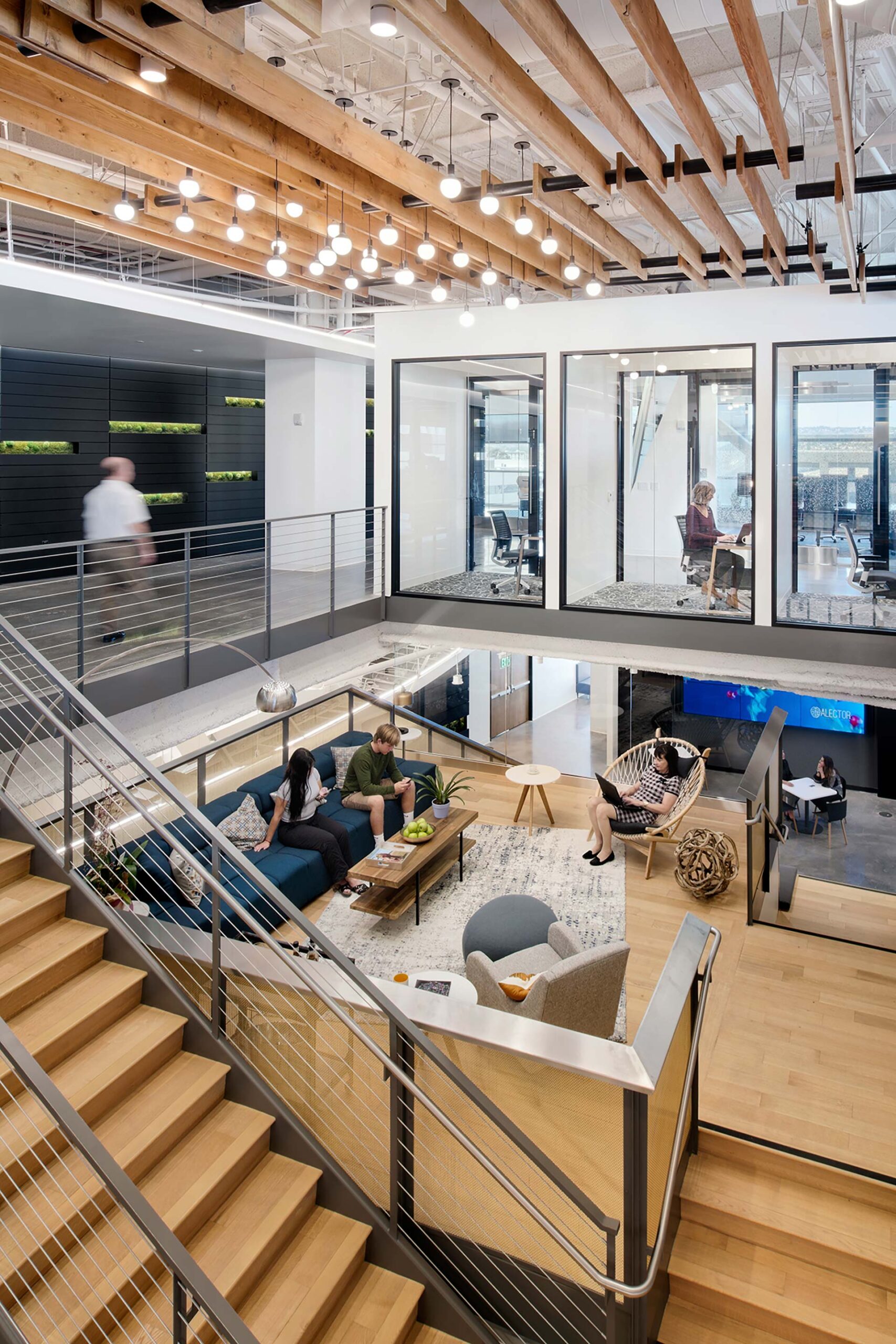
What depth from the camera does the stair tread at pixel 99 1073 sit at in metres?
2.94

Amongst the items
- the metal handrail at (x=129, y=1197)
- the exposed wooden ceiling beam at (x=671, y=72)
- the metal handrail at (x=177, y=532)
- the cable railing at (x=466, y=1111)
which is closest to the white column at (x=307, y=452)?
the metal handrail at (x=177, y=532)

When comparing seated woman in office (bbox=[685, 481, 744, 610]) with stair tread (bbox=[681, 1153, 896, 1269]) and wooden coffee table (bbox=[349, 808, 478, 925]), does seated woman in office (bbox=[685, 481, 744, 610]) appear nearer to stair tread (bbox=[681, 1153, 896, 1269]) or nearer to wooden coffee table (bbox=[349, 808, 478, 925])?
wooden coffee table (bbox=[349, 808, 478, 925])

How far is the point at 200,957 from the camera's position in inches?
144

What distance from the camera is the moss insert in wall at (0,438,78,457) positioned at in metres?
9.99

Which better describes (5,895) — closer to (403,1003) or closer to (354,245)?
(403,1003)

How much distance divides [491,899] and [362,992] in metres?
3.58

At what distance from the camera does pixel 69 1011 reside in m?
3.40

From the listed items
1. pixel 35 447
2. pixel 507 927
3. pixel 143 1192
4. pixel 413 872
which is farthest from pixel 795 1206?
pixel 35 447

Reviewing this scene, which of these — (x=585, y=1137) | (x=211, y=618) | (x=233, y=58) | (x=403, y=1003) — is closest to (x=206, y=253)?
(x=211, y=618)

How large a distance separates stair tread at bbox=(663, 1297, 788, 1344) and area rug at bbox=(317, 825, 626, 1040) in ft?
5.29

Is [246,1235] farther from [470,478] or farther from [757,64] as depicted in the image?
[470,478]

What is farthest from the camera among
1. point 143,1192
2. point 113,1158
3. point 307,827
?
point 307,827

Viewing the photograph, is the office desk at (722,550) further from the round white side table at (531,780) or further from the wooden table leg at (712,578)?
the round white side table at (531,780)

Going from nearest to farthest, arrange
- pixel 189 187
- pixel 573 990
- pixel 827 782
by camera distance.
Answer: pixel 573 990 → pixel 189 187 → pixel 827 782
